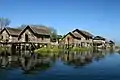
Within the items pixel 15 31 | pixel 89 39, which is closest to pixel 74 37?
pixel 89 39

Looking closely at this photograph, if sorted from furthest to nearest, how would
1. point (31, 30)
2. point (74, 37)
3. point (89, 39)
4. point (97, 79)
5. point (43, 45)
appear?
1. point (89, 39)
2. point (74, 37)
3. point (43, 45)
4. point (31, 30)
5. point (97, 79)

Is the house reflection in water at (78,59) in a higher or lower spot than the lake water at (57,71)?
higher

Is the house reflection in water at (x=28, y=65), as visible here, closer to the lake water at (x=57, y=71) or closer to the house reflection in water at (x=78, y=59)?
the lake water at (x=57, y=71)

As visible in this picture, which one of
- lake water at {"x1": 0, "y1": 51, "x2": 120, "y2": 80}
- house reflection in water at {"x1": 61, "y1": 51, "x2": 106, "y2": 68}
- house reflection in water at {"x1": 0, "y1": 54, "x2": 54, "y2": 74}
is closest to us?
lake water at {"x1": 0, "y1": 51, "x2": 120, "y2": 80}

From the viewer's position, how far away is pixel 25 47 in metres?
77.5

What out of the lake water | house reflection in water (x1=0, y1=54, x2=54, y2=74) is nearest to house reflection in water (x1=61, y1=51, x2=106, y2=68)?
the lake water

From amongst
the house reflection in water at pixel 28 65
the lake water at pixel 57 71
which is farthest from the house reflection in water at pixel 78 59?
the house reflection in water at pixel 28 65

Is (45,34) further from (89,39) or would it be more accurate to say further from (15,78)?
(15,78)

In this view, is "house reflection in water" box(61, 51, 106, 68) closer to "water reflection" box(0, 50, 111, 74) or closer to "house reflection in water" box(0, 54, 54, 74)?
"water reflection" box(0, 50, 111, 74)

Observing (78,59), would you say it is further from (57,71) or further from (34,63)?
(57,71)

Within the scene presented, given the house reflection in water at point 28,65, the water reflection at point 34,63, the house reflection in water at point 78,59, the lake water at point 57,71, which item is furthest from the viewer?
the house reflection in water at point 78,59

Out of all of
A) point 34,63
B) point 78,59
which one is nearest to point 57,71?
point 34,63

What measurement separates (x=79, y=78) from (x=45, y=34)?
54480mm

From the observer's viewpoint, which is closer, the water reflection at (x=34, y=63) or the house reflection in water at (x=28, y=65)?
the house reflection in water at (x=28, y=65)
